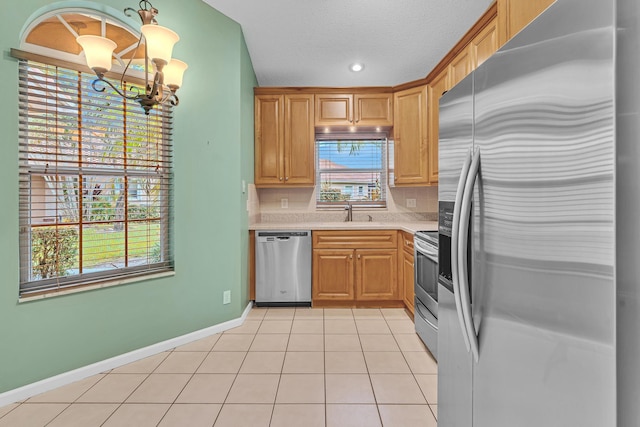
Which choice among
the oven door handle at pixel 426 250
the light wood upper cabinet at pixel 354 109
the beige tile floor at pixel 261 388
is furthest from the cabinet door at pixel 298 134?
the beige tile floor at pixel 261 388

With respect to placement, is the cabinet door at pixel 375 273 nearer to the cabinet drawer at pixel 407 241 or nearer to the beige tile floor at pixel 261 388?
the cabinet drawer at pixel 407 241

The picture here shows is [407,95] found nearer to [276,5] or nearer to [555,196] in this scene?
[276,5]

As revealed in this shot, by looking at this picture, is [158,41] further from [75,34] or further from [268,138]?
[268,138]

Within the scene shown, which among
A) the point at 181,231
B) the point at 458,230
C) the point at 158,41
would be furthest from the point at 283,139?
the point at 458,230

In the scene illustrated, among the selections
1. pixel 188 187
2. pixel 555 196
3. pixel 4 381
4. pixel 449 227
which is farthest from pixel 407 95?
pixel 4 381

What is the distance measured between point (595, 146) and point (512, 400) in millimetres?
636

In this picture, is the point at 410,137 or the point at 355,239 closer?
the point at 355,239

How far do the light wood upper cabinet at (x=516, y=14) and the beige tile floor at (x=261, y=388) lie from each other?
1.82m

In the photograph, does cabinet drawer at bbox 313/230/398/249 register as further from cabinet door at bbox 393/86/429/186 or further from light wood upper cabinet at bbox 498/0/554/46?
light wood upper cabinet at bbox 498/0/554/46

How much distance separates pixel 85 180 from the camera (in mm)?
2121

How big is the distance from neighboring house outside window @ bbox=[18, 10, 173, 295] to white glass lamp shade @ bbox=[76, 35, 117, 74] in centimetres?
50

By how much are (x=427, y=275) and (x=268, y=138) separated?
237cm


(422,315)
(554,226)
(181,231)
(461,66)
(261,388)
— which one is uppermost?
(461,66)

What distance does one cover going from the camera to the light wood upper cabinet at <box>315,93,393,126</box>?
3.87m
